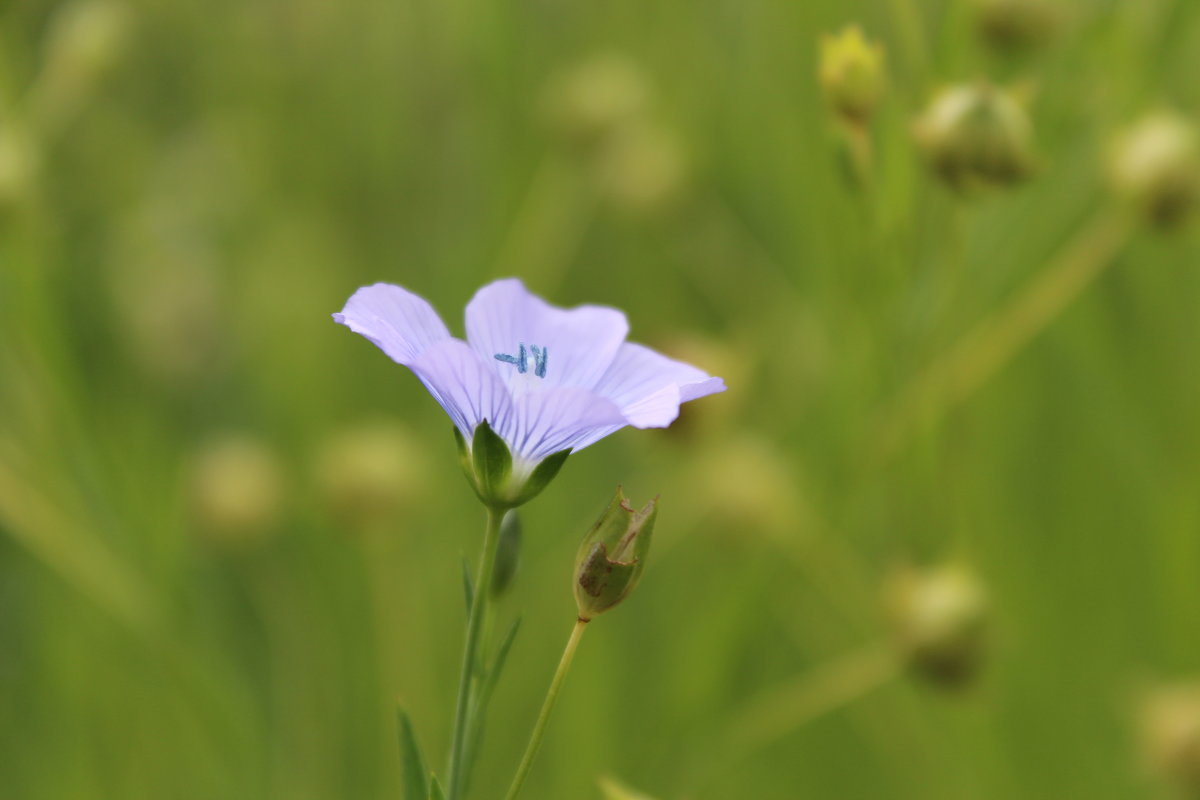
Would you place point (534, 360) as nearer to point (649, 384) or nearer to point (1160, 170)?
point (649, 384)

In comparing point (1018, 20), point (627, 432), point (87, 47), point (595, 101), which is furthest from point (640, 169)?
point (87, 47)

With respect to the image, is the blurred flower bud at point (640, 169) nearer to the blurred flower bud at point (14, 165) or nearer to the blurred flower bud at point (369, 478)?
the blurred flower bud at point (369, 478)

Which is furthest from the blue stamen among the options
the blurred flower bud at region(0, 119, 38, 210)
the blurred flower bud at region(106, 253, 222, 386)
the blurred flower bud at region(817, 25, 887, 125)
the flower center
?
the blurred flower bud at region(106, 253, 222, 386)

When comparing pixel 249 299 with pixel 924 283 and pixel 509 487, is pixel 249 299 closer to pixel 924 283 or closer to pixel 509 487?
pixel 924 283

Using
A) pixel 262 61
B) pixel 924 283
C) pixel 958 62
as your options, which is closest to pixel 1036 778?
pixel 924 283

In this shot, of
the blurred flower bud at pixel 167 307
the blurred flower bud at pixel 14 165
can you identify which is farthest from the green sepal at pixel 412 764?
the blurred flower bud at pixel 167 307
